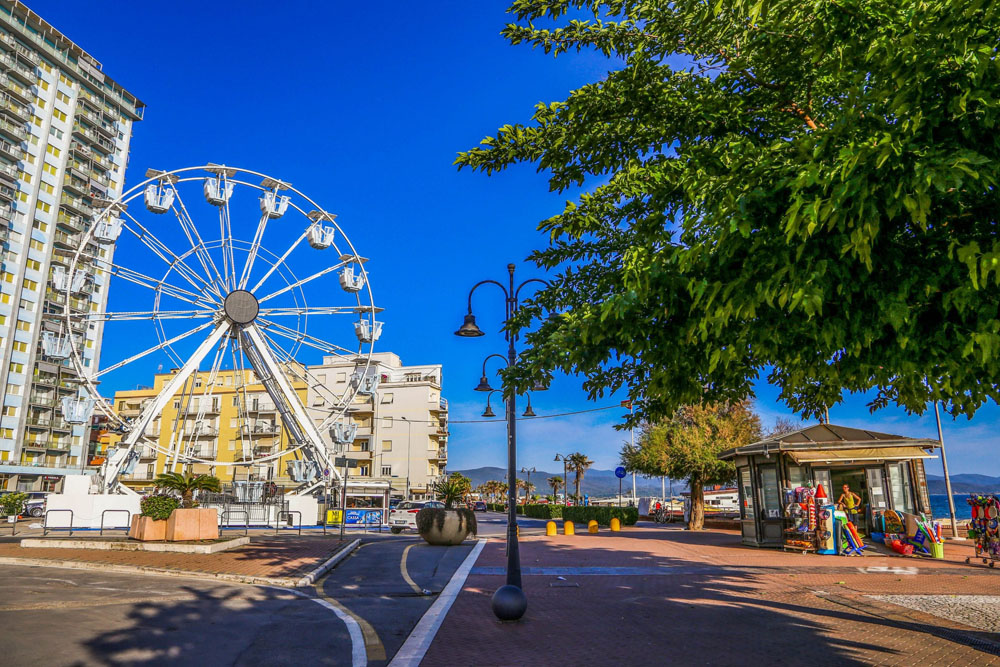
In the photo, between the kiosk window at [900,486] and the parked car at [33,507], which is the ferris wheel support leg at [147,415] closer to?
the parked car at [33,507]

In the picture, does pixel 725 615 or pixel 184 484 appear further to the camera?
pixel 184 484

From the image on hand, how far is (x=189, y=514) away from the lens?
17844mm

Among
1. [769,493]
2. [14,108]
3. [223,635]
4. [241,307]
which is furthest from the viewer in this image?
[14,108]

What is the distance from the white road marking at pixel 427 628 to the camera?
6.88 meters

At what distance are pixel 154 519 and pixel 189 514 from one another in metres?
0.83

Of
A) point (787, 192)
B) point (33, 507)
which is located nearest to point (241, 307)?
A: point (33, 507)

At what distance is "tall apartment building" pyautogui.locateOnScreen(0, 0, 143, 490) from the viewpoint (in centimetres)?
5594

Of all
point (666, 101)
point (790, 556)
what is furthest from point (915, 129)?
point (790, 556)

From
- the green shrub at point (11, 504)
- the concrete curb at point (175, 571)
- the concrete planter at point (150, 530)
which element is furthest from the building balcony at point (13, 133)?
the concrete curb at point (175, 571)

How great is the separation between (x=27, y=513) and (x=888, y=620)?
48720 millimetres

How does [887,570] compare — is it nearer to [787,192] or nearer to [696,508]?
[787,192]

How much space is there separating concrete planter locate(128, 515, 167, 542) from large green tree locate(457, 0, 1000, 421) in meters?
13.9

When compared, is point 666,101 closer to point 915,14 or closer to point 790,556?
point 915,14

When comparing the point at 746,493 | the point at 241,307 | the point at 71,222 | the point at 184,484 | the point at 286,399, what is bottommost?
the point at 746,493
